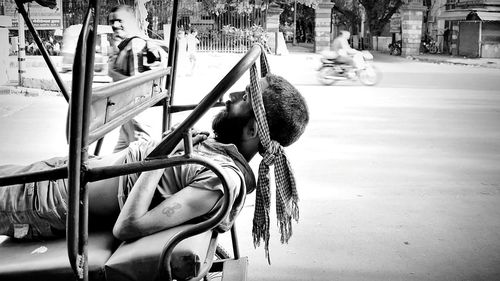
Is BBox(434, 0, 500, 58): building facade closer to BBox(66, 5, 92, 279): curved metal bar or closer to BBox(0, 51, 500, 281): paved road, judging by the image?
BBox(0, 51, 500, 281): paved road

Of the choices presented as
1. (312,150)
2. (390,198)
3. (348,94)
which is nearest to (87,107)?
(390,198)

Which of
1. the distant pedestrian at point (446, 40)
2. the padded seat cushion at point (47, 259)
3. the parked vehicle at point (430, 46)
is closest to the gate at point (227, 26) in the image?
the parked vehicle at point (430, 46)

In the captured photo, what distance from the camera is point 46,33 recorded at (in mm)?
18938

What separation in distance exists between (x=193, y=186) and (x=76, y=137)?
1.42 ft

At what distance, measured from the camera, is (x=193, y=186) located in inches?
69.3

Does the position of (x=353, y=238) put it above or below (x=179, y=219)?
below

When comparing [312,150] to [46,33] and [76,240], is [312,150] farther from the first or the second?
[46,33]

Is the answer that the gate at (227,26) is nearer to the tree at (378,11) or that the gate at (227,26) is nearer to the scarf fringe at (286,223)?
the tree at (378,11)

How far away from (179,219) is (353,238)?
94.6 inches

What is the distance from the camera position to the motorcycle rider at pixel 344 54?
44.6 feet

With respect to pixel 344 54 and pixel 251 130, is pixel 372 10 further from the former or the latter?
pixel 251 130

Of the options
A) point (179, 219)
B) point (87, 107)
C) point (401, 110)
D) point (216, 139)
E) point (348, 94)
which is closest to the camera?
point (87, 107)

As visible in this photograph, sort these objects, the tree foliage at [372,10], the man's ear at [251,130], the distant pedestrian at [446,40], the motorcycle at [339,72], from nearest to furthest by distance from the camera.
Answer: the man's ear at [251,130]
the motorcycle at [339,72]
the distant pedestrian at [446,40]
the tree foliage at [372,10]

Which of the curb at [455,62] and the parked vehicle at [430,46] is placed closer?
the curb at [455,62]
